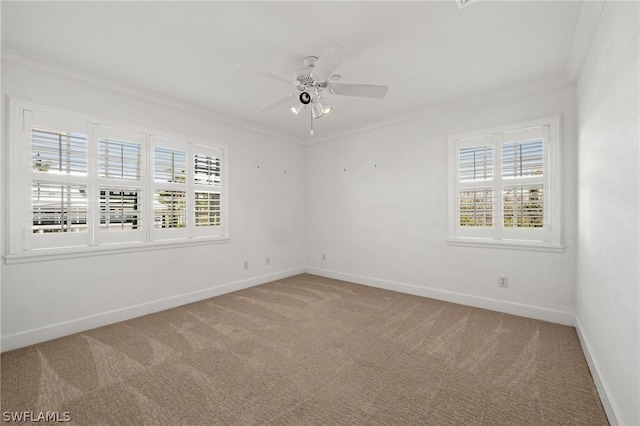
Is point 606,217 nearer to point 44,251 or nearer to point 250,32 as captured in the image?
point 250,32

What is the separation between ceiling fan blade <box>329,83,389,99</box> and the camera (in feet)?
7.86

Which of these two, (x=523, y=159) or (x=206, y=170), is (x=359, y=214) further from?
(x=206, y=170)

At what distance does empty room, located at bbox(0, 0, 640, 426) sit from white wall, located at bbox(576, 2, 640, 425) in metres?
0.03

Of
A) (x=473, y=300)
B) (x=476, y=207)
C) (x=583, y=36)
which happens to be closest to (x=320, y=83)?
(x=583, y=36)

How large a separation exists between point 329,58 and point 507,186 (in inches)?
107

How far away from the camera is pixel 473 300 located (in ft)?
11.9

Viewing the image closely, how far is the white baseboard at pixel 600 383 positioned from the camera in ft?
5.27

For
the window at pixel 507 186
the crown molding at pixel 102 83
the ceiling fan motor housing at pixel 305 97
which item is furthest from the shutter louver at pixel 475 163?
the crown molding at pixel 102 83

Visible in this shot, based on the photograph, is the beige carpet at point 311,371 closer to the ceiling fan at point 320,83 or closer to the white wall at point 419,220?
the white wall at point 419,220

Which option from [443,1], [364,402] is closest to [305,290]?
[364,402]

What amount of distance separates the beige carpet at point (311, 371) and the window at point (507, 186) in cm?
98

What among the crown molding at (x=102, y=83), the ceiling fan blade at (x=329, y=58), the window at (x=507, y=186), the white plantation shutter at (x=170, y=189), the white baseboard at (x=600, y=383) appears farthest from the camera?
the white plantation shutter at (x=170, y=189)

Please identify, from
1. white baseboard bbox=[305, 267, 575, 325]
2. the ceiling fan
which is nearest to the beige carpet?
white baseboard bbox=[305, 267, 575, 325]

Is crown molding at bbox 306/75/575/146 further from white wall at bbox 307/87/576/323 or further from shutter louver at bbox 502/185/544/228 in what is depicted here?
shutter louver at bbox 502/185/544/228
